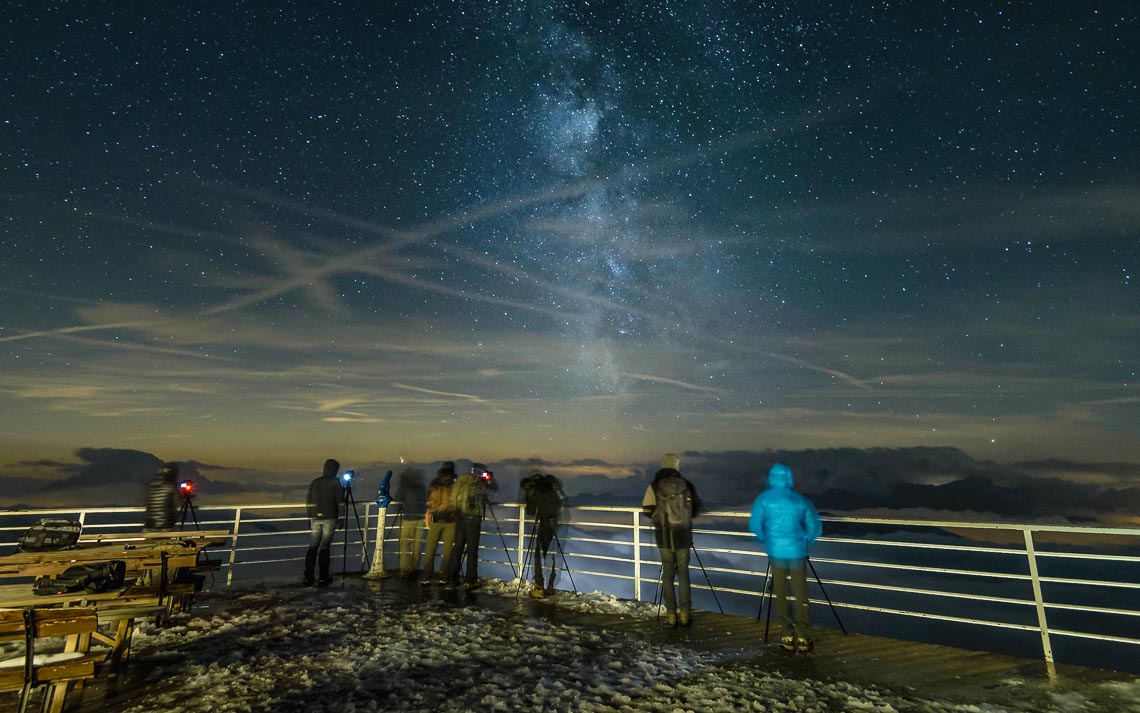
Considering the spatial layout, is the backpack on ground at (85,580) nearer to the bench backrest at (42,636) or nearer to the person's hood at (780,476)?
the bench backrest at (42,636)

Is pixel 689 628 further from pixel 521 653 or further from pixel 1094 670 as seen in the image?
pixel 1094 670

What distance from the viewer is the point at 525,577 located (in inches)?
432

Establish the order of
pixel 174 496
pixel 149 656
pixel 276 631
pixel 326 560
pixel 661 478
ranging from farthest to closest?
pixel 326 560 < pixel 174 496 < pixel 661 478 < pixel 276 631 < pixel 149 656

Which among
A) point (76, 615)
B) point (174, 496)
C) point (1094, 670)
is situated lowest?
point (1094, 670)

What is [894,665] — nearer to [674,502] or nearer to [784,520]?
[784,520]

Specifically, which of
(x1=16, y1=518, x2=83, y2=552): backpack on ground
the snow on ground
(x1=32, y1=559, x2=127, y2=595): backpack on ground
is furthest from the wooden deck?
(x1=16, y1=518, x2=83, y2=552): backpack on ground

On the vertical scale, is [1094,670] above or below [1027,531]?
below

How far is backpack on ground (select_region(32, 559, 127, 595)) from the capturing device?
524cm

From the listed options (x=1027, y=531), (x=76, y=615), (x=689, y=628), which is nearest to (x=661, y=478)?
(x=689, y=628)

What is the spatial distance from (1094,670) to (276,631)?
29.3 ft

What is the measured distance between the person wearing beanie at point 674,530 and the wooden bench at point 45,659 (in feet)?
19.2

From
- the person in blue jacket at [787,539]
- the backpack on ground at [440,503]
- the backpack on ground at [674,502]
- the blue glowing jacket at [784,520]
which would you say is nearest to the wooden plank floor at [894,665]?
the person in blue jacket at [787,539]

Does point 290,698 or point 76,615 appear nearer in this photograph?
point 76,615

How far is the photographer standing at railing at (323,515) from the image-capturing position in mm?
10852
